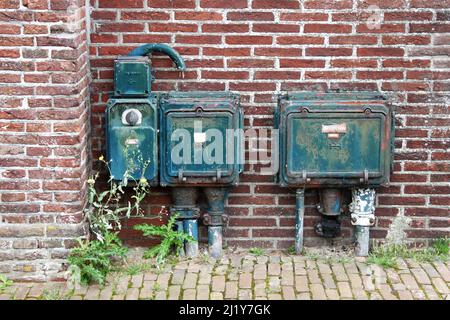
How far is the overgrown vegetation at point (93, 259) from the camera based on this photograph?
5180 mm

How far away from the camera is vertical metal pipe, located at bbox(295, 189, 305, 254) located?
18.7ft

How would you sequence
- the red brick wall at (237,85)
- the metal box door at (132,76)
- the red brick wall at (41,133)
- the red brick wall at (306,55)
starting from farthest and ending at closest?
the red brick wall at (306,55) < the metal box door at (132,76) < the red brick wall at (237,85) < the red brick wall at (41,133)

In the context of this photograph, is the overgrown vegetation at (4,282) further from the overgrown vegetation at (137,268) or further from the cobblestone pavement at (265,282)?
the overgrown vegetation at (137,268)

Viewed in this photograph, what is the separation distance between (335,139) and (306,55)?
0.61 meters

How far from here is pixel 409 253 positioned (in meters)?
5.76

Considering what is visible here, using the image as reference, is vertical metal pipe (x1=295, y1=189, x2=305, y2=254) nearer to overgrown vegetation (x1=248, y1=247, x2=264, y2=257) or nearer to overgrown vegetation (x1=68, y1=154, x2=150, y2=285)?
overgrown vegetation (x1=248, y1=247, x2=264, y2=257)

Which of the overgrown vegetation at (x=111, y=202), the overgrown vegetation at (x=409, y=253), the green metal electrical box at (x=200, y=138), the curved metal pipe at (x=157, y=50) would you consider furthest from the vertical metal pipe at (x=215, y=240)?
the curved metal pipe at (x=157, y=50)

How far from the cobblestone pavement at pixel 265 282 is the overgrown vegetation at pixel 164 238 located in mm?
97

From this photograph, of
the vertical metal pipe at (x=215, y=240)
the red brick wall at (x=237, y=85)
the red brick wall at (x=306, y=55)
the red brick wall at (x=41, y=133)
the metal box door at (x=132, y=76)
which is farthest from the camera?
the vertical metal pipe at (x=215, y=240)

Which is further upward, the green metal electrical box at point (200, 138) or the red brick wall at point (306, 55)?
the red brick wall at point (306, 55)

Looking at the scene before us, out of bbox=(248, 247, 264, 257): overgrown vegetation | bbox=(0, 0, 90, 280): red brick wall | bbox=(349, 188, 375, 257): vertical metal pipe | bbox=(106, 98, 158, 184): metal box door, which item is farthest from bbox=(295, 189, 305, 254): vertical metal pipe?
bbox=(0, 0, 90, 280): red brick wall

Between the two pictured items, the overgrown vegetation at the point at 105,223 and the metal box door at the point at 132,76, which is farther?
the metal box door at the point at 132,76

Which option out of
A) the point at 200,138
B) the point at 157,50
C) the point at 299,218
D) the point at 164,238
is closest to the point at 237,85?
the point at 200,138

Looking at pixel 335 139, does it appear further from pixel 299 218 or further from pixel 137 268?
pixel 137 268
